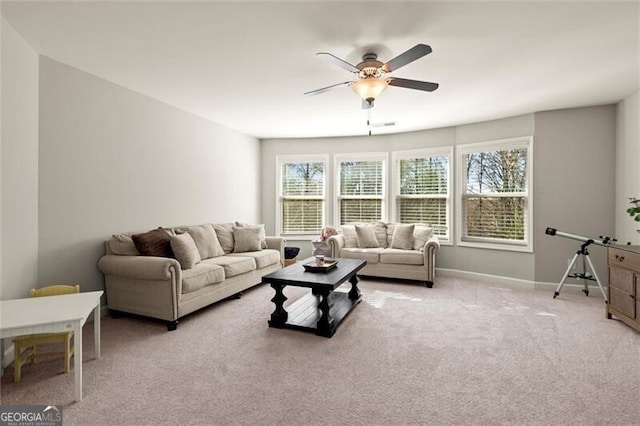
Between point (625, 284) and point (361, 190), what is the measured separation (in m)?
4.05

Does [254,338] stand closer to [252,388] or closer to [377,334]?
[252,388]

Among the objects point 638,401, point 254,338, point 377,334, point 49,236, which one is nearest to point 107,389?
point 254,338

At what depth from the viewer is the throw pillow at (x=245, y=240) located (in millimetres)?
4852

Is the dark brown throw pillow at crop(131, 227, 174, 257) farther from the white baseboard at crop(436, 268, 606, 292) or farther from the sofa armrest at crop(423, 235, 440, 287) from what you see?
the white baseboard at crop(436, 268, 606, 292)

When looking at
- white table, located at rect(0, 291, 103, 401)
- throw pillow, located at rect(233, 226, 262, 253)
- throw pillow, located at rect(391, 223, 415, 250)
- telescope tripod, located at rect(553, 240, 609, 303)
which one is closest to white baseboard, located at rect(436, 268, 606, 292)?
telescope tripod, located at rect(553, 240, 609, 303)

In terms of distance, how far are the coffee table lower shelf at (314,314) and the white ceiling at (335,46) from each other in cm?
259

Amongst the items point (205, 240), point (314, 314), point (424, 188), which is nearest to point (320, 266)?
point (314, 314)

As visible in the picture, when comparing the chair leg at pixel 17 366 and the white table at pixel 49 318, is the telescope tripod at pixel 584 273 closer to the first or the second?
the white table at pixel 49 318

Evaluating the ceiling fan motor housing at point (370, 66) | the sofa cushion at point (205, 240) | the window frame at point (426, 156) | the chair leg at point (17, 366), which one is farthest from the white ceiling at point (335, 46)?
the chair leg at point (17, 366)

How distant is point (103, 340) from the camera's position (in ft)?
9.47

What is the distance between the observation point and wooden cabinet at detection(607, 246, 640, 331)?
3.01m

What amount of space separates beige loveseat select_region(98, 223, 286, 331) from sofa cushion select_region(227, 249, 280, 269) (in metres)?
0.11

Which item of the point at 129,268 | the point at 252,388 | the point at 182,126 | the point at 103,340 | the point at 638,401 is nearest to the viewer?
the point at 638,401

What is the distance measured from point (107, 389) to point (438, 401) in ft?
7.28
